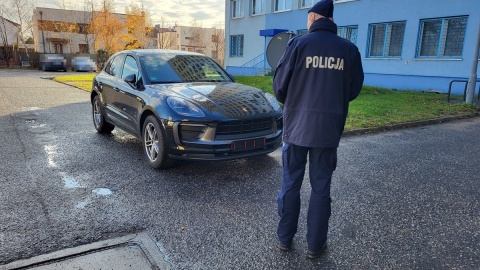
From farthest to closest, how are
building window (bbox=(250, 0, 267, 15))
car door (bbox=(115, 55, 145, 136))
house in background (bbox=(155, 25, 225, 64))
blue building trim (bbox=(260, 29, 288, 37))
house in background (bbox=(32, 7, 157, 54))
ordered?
house in background (bbox=(155, 25, 225, 64)) < house in background (bbox=(32, 7, 157, 54)) < building window (bbox=(250, 0, 267, 15)) < blue building trim (bbox=(260, 29, 288, 37)) < car door (bbox=(115, 55, 145, 136))

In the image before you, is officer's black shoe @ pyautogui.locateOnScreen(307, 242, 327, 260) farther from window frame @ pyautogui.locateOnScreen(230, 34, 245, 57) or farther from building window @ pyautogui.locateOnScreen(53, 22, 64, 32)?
building window @ pyautogui.locateOnScreen(53, 22, 64, 32)

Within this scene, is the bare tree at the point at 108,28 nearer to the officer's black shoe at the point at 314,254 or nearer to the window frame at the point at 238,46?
the window frame at the point at 238,46

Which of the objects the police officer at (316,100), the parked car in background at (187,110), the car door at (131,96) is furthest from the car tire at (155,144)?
the police officer at (316,100)

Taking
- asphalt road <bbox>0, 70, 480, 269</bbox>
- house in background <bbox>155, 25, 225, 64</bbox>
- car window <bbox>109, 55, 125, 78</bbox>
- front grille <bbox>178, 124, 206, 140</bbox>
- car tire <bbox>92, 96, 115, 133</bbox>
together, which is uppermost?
house in background <bbox>155, 25, 225, 64</bbox>

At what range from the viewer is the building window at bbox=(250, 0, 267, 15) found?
25.8 metres

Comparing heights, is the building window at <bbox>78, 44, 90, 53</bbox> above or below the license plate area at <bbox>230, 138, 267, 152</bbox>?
above

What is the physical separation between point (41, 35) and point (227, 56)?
32459 mm

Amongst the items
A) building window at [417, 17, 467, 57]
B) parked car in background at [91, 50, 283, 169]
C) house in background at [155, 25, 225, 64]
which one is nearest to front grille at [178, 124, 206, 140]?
parked car in background at [91, 50, 283, 169]

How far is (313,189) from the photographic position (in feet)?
8.96

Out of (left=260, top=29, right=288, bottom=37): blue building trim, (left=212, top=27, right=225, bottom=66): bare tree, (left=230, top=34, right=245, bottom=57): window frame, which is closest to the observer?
(left=260, top=29, right=288, bottom=37): blue building trim

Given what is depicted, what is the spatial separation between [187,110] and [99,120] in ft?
10.9

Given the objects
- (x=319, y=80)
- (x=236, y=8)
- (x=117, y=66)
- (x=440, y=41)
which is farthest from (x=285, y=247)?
(x=236, y=8)

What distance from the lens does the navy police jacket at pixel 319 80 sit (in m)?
2.51

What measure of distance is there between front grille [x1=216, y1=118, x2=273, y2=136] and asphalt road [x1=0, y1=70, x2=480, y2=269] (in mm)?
616
